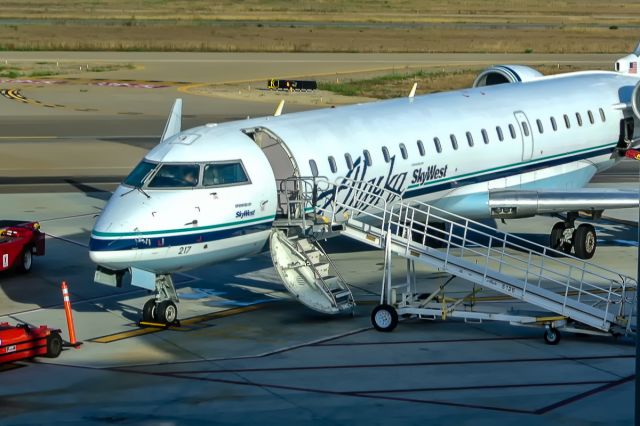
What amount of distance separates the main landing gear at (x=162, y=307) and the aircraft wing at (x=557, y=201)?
10.1 m

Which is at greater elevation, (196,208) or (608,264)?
(196,208)

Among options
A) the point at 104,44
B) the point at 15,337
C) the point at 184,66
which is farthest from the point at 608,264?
the point at 104,44

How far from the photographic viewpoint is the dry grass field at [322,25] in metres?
105

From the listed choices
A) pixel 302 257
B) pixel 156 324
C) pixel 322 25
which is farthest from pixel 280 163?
pixel 322 25

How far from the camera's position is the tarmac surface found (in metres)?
19.5

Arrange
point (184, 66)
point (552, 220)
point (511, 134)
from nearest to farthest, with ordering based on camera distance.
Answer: point (511, 134), point (552, 220), point (184, 66)

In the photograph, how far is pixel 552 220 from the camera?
37.6 metres

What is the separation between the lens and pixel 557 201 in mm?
30750

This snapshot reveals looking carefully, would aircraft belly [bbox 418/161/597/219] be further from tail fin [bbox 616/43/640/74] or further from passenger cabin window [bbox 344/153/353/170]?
tail fin [bbox 616/43/640/74]

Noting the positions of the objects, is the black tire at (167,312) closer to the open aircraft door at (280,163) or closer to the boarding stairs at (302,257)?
the boarding stairs at (302,257)

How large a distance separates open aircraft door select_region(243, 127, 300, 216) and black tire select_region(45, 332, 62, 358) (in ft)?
18.7

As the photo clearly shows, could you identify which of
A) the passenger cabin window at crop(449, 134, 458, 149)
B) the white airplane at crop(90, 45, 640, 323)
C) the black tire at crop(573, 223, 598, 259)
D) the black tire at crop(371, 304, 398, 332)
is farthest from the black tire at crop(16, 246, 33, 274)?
the black tire at crop(573, 223, 598, 259)

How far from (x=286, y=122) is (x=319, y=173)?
1577 mm

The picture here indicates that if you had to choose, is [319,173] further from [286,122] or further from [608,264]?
[608,264]
